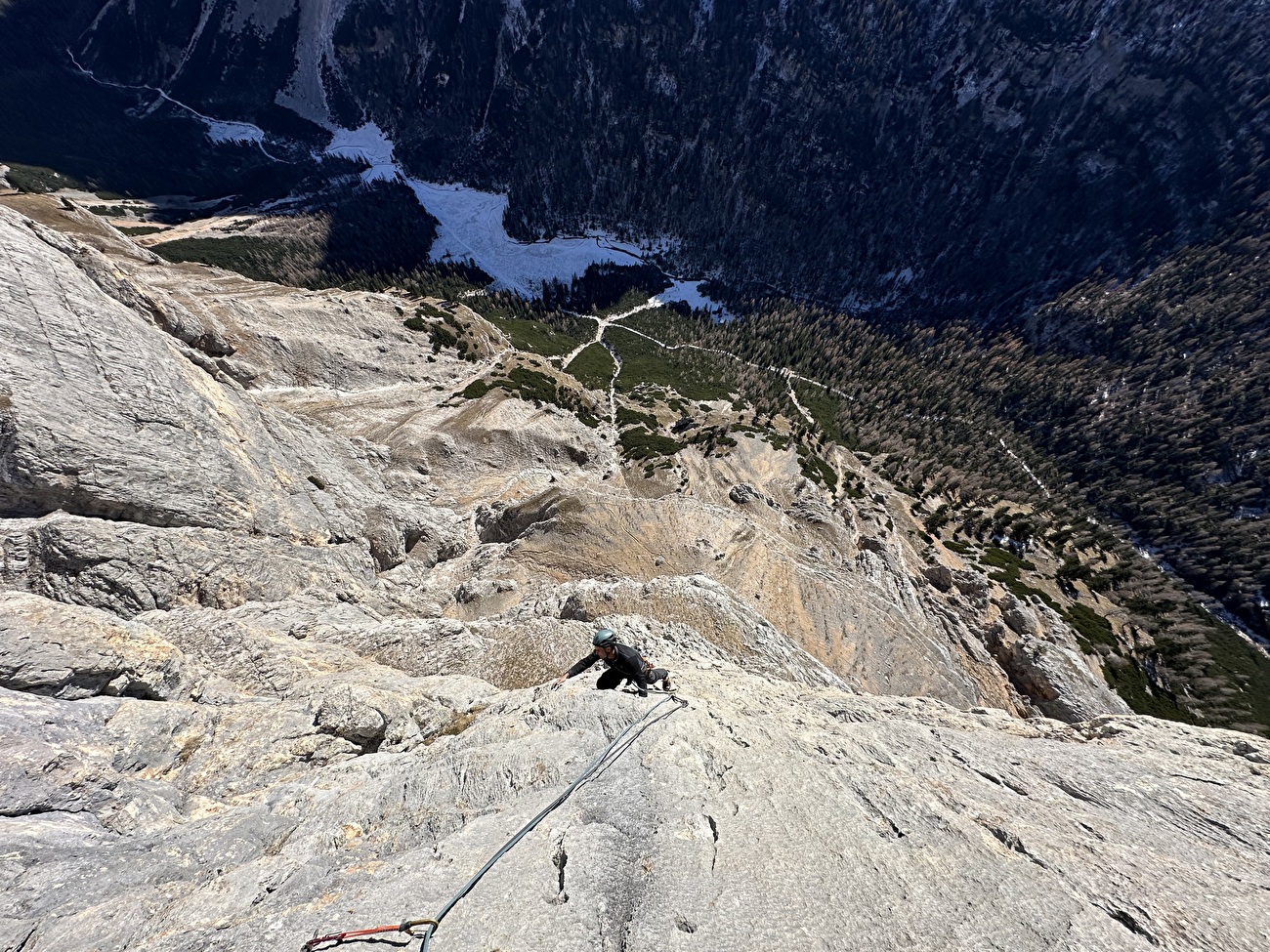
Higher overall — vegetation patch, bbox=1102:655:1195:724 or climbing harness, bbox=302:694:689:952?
climbing harness, bbox=302:694:689:952

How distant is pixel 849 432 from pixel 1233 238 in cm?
7556

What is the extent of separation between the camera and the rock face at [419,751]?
21.0 feet

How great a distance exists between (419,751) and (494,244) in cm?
10900

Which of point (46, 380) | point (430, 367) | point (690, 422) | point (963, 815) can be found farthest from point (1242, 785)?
point (430, 367)

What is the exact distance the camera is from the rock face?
6410mm

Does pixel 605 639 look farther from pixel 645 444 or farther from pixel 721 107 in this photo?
pixel 721 107

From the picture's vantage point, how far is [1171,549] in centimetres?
5894

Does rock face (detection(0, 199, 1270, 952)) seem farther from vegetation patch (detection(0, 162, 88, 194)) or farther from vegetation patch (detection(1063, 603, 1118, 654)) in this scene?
vegetation patch (detection(0, 162, 88, 194))

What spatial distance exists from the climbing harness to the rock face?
0.26 meters

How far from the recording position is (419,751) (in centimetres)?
1073

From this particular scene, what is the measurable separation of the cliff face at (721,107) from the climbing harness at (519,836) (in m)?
115

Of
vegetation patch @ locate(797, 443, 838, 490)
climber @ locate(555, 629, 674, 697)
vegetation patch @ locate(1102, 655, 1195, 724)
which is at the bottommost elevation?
vegetation patch @ locate(1102, 655, 1195, 724)

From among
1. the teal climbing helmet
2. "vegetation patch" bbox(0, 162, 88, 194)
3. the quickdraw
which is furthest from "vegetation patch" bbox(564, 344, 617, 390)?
"vegetation patch" bbox(0, 162, 88, 194)

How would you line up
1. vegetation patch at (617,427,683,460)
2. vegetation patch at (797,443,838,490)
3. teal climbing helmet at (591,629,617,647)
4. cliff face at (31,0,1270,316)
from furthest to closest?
1. cliff face at (31,0,1270,316)
2. vegetation patch at (797,443,838,490)
3. vegetation patch at (617,427,683,460)
4. teal climbing helmet at (591,629,617,647)
